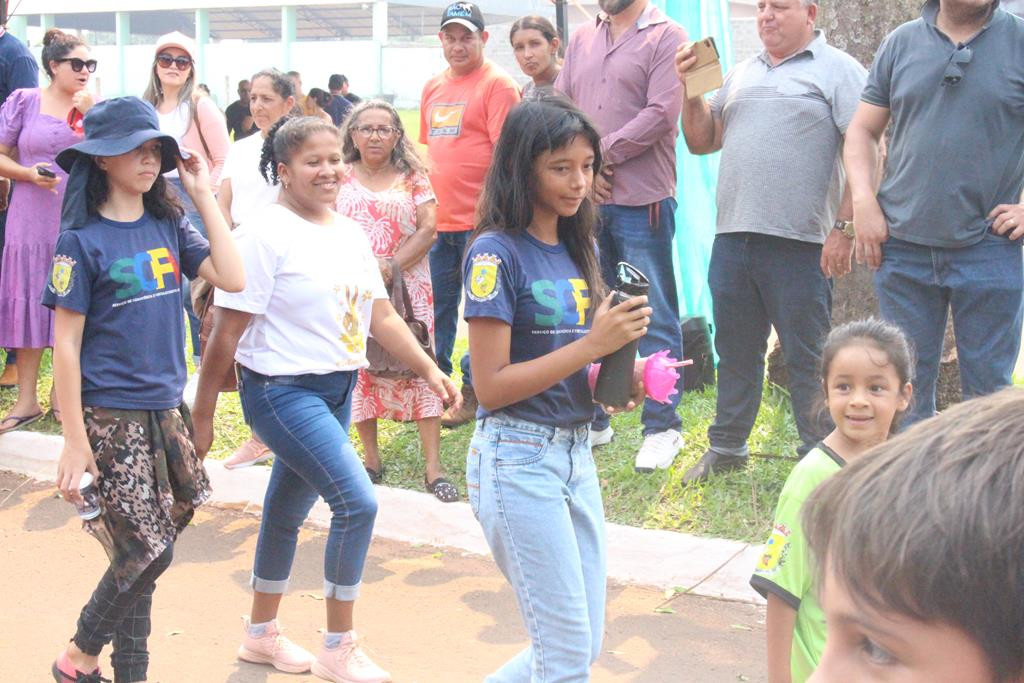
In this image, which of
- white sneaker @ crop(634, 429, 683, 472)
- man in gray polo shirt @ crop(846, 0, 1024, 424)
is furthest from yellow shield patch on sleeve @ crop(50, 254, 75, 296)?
white sneaker @ crop(634, 429, 683, 472)

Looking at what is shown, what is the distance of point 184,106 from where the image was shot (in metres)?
7.58

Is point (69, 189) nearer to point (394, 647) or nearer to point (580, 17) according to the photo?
point (394, 647)

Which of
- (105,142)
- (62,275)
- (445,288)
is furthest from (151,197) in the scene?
(445,288)

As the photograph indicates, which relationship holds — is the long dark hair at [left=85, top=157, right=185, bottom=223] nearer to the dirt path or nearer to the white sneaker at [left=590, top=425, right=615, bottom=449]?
the dirt path

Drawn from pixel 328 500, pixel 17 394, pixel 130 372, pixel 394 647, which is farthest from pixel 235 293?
pixel 17 394

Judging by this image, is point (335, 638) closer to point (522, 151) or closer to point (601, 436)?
point (522, 151)

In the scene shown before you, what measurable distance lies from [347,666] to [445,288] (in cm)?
329

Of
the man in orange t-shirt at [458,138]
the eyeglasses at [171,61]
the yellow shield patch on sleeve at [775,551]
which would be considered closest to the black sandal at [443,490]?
the man in orange t-shirt at [458,138]

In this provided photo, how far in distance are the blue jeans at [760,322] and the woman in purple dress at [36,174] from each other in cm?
383

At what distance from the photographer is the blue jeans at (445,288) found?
7.26 m

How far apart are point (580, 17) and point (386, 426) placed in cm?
2682

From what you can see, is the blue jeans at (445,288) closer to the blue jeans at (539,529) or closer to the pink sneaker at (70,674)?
the pink sneaker at (70,674)

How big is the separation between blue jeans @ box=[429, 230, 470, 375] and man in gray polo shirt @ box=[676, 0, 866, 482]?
5.82 ft

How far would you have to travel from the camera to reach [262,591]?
4.57 m
